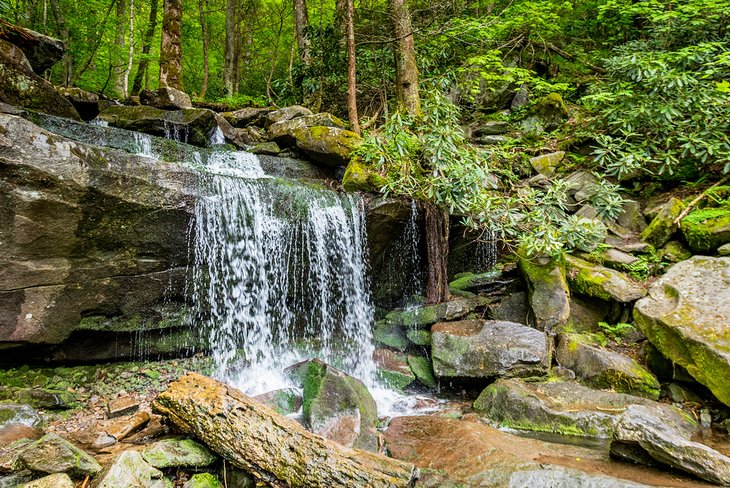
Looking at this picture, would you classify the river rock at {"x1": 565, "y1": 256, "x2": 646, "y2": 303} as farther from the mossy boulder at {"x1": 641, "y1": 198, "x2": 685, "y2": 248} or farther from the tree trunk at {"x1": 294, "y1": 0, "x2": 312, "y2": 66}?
the tree trunk at {"x1": 294, "y1": 0, "x2": 312, "y2": 66}

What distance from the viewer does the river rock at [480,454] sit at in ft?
10.4

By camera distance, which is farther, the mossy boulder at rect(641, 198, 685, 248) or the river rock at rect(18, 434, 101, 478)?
the mossy boulder at rect(641, 198, 685, 248)

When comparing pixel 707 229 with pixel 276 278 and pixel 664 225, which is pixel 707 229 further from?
pixel 276 278

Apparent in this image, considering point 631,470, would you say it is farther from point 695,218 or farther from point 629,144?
point 629,144

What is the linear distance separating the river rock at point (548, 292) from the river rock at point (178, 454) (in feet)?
17.2

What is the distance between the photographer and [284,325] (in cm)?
704

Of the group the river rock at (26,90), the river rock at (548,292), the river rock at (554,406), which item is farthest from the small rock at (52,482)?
the river rock at (26,90)

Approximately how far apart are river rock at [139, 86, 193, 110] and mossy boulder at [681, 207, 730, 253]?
1101 centimetres

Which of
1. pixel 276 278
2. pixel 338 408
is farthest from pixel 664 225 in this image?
pixel 276 278

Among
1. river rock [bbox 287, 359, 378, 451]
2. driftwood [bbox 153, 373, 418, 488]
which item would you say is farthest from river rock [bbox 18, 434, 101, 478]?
river rock [bbox 287, 359, 378, 451]

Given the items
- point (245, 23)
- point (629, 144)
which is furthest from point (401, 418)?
point (245, 23)

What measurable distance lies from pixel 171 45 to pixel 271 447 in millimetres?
11820

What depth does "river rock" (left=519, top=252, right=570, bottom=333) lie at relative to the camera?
6.25m

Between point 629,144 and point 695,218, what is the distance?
2.01 m
